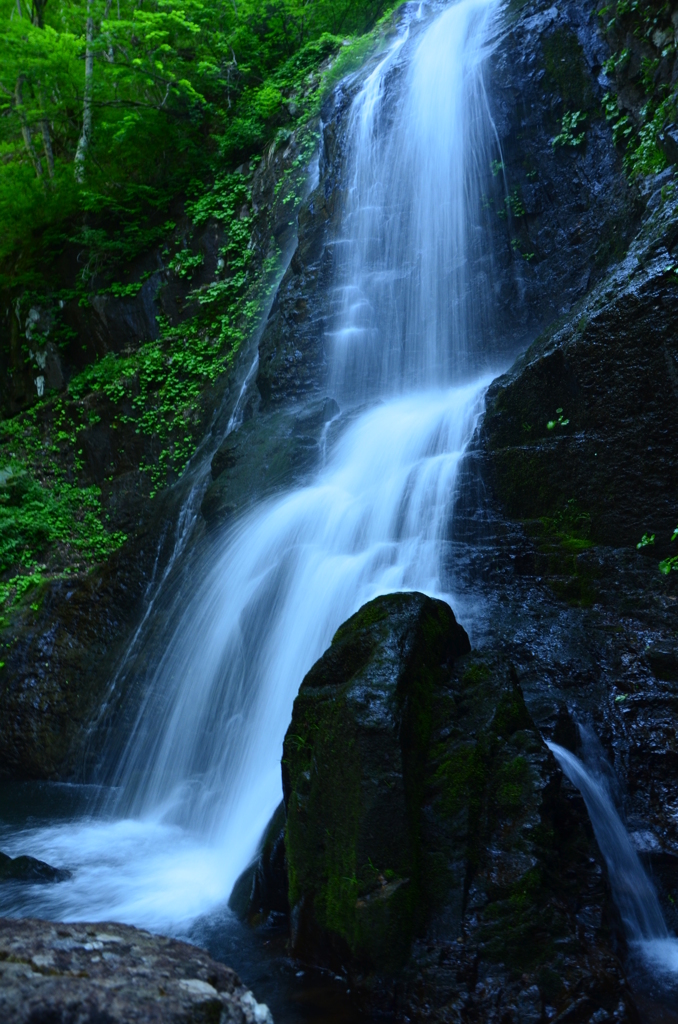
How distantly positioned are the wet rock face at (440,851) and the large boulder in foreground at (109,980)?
1.22m

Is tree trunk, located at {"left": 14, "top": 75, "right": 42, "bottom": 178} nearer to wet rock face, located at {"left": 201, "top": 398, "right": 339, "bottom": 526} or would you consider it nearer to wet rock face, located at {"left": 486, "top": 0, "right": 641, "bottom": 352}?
wet rock face, located at {"left": 201, "top": 398, "right": 339, "bottom": 526}

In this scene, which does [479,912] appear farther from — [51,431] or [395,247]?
[51,431]

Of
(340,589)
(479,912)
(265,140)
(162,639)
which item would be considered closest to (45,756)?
(162,639)

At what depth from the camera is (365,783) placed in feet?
11.8

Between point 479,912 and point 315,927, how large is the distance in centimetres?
90

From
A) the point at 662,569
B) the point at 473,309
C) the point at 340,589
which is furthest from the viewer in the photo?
the point at 473,309

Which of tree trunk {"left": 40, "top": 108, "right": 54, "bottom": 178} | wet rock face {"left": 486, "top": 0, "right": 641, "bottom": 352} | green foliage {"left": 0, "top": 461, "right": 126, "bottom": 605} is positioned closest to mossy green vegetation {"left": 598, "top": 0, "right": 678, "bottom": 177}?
wet rock face {"left": 486, "top": 0, "right": 641, "bottom": 352}

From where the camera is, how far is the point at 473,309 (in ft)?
31.0

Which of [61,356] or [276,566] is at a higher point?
[61,356]

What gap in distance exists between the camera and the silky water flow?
552 cm

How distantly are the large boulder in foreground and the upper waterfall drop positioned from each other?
7887 millimetres

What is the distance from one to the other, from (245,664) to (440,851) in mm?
3342

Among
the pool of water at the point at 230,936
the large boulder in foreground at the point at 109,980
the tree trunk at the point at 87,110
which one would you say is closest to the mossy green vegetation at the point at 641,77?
the pool of water at the point at 230,936

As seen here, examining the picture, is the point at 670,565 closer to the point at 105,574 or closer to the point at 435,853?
the point at 435,853
